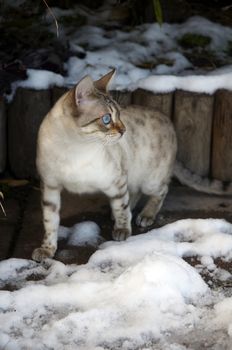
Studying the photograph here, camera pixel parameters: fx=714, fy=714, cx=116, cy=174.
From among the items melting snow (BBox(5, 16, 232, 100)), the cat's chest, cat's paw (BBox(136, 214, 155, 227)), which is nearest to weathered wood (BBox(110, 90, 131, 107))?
melting snow (BBox(5, 16, 232, 100))

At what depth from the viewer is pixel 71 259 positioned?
336cm

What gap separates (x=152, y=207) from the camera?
Result: 3.90m

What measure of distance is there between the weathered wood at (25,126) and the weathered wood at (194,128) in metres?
0.78

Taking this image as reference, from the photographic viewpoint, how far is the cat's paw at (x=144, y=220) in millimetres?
3777

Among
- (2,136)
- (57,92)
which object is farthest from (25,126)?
(57,92)

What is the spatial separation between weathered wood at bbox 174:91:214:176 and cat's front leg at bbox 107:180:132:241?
0.79 m

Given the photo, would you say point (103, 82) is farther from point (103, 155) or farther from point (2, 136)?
point (2, 136)

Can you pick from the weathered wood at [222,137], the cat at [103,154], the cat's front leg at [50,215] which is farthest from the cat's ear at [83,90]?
the weathered wood at [222,137]

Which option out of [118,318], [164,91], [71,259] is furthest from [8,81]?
[118,318]

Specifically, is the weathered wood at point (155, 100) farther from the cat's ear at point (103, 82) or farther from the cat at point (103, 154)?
the cat's ear at point (103, 82)

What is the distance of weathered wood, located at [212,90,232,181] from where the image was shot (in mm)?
4074

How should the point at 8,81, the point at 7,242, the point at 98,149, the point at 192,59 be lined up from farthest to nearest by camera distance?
the point at 192,59, the point at 8,81, the point at 7,242, the point at 98,149

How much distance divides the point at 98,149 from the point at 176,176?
3.41 ft

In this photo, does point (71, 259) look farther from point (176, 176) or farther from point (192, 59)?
point (192, 59)
